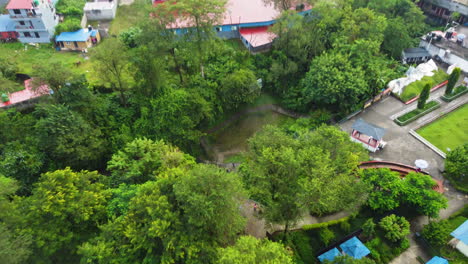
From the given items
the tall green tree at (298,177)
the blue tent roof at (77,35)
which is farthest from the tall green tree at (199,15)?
the tall green tree at (298,177)

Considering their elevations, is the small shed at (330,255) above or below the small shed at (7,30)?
below

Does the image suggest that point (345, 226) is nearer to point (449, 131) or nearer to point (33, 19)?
point (449, 131)

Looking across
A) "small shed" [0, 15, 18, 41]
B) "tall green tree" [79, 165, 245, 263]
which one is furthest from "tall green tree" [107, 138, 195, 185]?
"small shed" [0, 15, 18, 41]

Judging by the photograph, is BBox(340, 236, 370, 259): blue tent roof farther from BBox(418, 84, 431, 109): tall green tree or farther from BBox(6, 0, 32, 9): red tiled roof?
BBox(6, 0, 32, 9): red tiled roof

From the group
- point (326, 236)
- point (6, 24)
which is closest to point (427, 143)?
point (326, 236)

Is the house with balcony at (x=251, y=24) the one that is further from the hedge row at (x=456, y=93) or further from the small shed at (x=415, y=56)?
the hedge row at (x=456, y=93)
